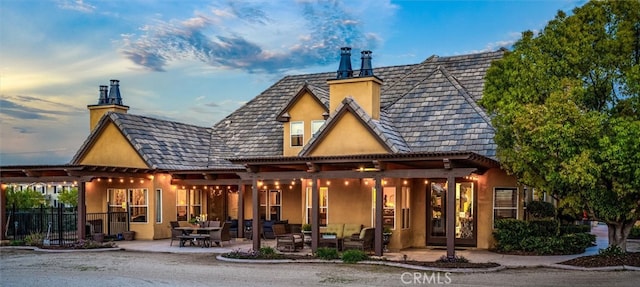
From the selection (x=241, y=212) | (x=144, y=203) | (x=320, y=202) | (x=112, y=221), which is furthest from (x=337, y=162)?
(x=112, y=221)

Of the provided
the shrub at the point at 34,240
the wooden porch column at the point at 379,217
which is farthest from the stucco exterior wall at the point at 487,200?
the shrub at the point at 34,240

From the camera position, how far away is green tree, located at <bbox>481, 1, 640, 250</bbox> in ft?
55.3

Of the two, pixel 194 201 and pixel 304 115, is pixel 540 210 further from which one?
pixel 194 201

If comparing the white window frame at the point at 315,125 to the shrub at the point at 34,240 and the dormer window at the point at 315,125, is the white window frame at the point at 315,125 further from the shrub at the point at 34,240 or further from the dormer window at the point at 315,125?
the shrub at the point at 34,240

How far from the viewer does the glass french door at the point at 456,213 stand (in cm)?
2294

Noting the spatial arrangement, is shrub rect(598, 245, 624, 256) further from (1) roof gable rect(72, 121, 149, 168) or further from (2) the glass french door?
(1) roof gable rect(72, 121, 149, 168)

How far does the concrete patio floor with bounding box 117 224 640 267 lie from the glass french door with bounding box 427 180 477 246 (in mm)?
870

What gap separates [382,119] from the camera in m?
24.7

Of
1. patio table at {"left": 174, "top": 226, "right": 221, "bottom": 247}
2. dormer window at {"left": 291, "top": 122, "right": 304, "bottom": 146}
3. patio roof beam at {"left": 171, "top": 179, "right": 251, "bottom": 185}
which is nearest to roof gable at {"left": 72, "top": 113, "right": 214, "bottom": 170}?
patio roof beam at {"left": 171, "top": 179, "right": 251, "bottom": 185}

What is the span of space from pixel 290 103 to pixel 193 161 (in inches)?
233

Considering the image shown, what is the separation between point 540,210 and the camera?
23.8 metres

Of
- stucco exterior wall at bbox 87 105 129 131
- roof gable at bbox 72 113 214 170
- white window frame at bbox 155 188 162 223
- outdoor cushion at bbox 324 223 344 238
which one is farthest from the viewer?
stucco exterior wall at bbox 87 105 129 131

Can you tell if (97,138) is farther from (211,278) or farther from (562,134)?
(562,134)

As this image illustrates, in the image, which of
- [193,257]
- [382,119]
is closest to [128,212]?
[193,257]
